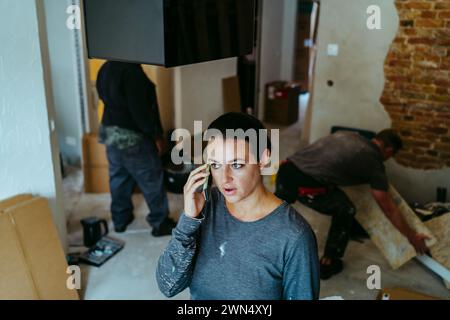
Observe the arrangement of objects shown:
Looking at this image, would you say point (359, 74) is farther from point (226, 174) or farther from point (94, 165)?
point (226, 174)

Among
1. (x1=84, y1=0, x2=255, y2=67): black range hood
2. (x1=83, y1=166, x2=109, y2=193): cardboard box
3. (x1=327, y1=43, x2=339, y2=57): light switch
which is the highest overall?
(x1=84, y1=0, x2=255, y2=67): black range hood

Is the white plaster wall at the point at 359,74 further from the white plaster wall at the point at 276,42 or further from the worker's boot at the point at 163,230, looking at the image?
the white plaster wall at the point at 276,42

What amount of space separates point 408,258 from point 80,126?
10.2ft

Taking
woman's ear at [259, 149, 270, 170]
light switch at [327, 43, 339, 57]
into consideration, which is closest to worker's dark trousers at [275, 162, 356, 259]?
light switch at [327, 43, 339, 57]

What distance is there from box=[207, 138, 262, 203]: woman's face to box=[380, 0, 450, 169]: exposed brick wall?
2902mm

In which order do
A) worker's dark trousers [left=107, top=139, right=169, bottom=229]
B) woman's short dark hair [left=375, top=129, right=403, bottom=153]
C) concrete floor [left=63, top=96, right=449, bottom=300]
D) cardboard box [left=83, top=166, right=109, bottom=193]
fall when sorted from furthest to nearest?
cardboard box [left=83, top=166, right=109, bottom=193] → worker's dark trousers [left=107, top=139, right=169, bottom=229] → woman's short dark hair [left=375, top=129, right=403, bottom=153] → concrete floor [left=63, top=96, right=449, bottom=300]

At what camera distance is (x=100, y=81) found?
126 inches

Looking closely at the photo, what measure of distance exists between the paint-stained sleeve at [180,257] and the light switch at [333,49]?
3.19 m

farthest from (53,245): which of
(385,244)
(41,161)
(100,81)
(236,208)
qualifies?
(385,244)

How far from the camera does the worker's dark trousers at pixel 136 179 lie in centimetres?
337

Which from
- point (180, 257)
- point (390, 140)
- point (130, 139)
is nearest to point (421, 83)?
point (390, 140)

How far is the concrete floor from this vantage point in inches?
114

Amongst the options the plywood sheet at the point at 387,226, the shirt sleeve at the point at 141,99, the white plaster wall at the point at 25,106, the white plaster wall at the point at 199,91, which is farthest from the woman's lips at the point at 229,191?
the white plaster wall at the point at 199,91

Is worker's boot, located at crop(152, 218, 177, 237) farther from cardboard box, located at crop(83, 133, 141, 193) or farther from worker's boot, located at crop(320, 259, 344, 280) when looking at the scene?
worker's boot, located at crop(320, 259, 344, 280)
